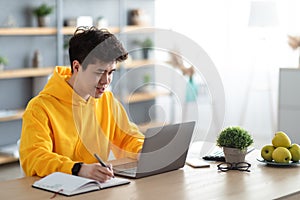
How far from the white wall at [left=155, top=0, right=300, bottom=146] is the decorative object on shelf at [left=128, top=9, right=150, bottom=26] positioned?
0.52 metres

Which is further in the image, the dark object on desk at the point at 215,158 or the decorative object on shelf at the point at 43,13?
the decorative object on shelf at the point at 43,13

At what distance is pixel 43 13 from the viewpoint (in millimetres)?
5641

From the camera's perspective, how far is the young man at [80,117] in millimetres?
2459

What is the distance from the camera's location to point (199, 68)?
7.43 metres

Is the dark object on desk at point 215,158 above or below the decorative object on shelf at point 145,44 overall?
below

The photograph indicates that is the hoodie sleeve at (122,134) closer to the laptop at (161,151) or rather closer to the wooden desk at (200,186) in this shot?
the laptop at (161,151)

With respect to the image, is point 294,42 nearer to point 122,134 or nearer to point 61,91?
point 122,134

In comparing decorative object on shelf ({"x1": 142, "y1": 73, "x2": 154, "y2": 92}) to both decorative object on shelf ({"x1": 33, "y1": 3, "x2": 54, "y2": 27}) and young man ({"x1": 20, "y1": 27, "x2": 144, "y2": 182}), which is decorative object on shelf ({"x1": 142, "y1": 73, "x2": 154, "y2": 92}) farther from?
young man ({"x1": 20, "y1": 27, "x2": 144, "y2": 182})

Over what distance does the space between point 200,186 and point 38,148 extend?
64 cm

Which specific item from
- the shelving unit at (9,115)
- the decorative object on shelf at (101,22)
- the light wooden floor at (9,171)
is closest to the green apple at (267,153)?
the light wooden floor at (9,171)

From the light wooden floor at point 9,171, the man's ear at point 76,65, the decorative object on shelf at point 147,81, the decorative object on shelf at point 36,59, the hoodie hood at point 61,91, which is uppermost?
the man's ear at point 76,65

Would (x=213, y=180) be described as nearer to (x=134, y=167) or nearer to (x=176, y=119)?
(x=134, y=167)

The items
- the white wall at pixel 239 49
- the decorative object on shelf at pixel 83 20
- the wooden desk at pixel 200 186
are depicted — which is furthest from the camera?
the white wall at pixel 239 49

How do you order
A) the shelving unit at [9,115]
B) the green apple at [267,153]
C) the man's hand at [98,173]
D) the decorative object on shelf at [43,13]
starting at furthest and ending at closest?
the decorative object on shelf at [43,13] → the shelving unit at [9,115] → the green apple at [267,153] → the man's hand at [98,173]
